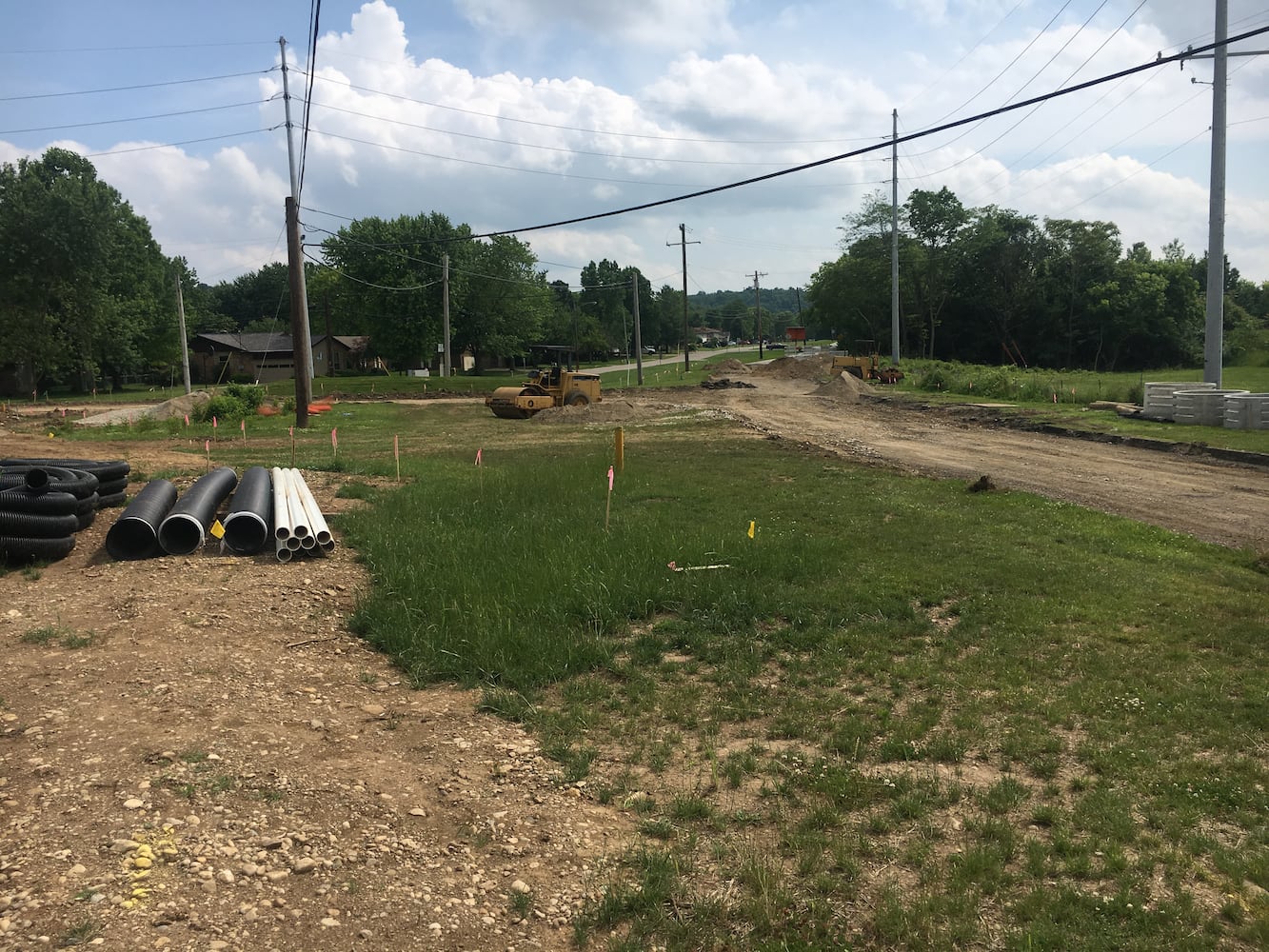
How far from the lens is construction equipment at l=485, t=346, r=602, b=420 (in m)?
34.2

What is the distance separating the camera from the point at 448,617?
316 inches

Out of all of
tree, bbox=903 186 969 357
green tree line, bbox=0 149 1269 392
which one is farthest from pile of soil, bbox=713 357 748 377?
tree, bbox=903 186 969 357

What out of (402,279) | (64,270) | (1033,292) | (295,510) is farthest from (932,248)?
(295,510)

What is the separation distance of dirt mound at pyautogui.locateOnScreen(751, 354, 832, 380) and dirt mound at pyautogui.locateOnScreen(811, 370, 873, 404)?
11.4 metres

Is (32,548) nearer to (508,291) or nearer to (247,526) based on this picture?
(247,526)

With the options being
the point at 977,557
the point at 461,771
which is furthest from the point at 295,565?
the point at 977,557

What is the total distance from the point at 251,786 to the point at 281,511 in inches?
241

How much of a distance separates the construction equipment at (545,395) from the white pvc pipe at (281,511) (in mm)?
21785

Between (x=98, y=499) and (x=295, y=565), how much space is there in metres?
3.37

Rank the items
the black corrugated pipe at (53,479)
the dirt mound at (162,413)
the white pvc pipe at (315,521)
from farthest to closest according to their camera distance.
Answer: the dirt mound at (162,413), the white pvc pipe at (315,521), the black corrugated pipe at (53,479)

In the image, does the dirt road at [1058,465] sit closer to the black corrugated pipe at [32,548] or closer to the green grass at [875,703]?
the green grass at [875,703]

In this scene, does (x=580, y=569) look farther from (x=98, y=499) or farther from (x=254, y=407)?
(x=254, y=407)

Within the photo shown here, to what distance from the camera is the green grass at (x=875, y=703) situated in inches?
157

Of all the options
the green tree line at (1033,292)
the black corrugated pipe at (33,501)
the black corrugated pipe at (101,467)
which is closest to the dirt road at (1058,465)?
the black corrugated pipe at (33,501)
